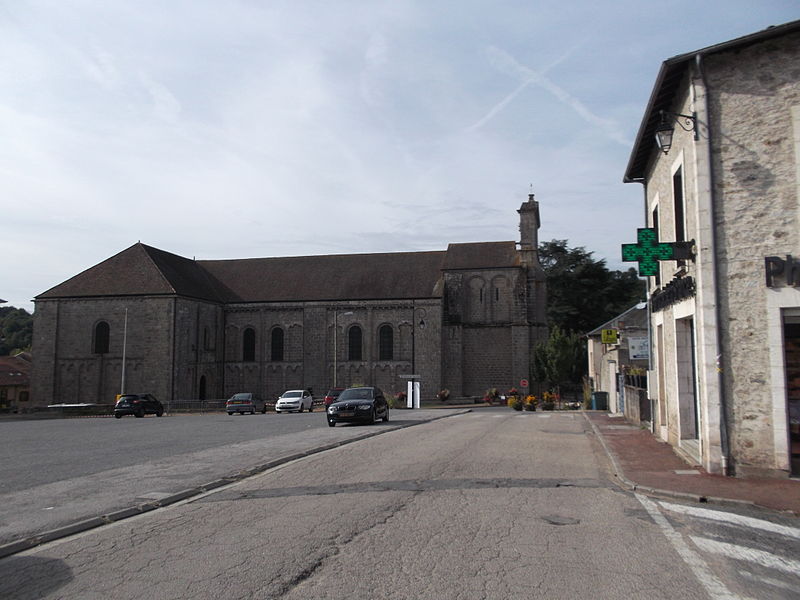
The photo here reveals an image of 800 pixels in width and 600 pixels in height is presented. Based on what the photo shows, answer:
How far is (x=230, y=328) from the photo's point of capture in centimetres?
5816

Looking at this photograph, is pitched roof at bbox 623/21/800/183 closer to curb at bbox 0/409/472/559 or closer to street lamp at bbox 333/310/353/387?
curb at bbox 0/409/472/559

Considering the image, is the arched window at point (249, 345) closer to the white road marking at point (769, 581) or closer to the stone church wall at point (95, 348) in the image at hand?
the stone church wall at point (95, 348)

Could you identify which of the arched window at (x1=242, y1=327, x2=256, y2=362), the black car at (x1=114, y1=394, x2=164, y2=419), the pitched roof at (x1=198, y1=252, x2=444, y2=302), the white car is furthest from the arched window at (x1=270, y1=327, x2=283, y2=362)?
the black car at (x1=114, y1=394, x2=164, y2=419)

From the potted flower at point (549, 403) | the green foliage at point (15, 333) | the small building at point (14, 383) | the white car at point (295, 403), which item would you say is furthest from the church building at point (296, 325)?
the green foliage at point (15, 333)

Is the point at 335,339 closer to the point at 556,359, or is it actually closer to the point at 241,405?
the point at 241,405

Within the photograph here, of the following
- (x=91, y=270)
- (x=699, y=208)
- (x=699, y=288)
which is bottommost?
(x=699, y=288)

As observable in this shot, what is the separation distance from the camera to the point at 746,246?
1104cm

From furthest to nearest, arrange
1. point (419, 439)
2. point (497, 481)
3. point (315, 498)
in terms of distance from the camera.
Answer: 1. point (419, 439)
2. point (497, 481)
3. point (315, 498)

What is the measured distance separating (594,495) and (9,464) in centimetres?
1183

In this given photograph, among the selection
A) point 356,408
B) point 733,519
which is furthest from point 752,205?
point 356,408

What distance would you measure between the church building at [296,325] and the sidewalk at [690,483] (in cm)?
3957

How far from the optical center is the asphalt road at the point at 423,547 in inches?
219

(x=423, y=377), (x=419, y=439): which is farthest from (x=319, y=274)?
(x=419, y=439)

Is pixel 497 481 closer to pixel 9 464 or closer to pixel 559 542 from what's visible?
pixel 559 542
